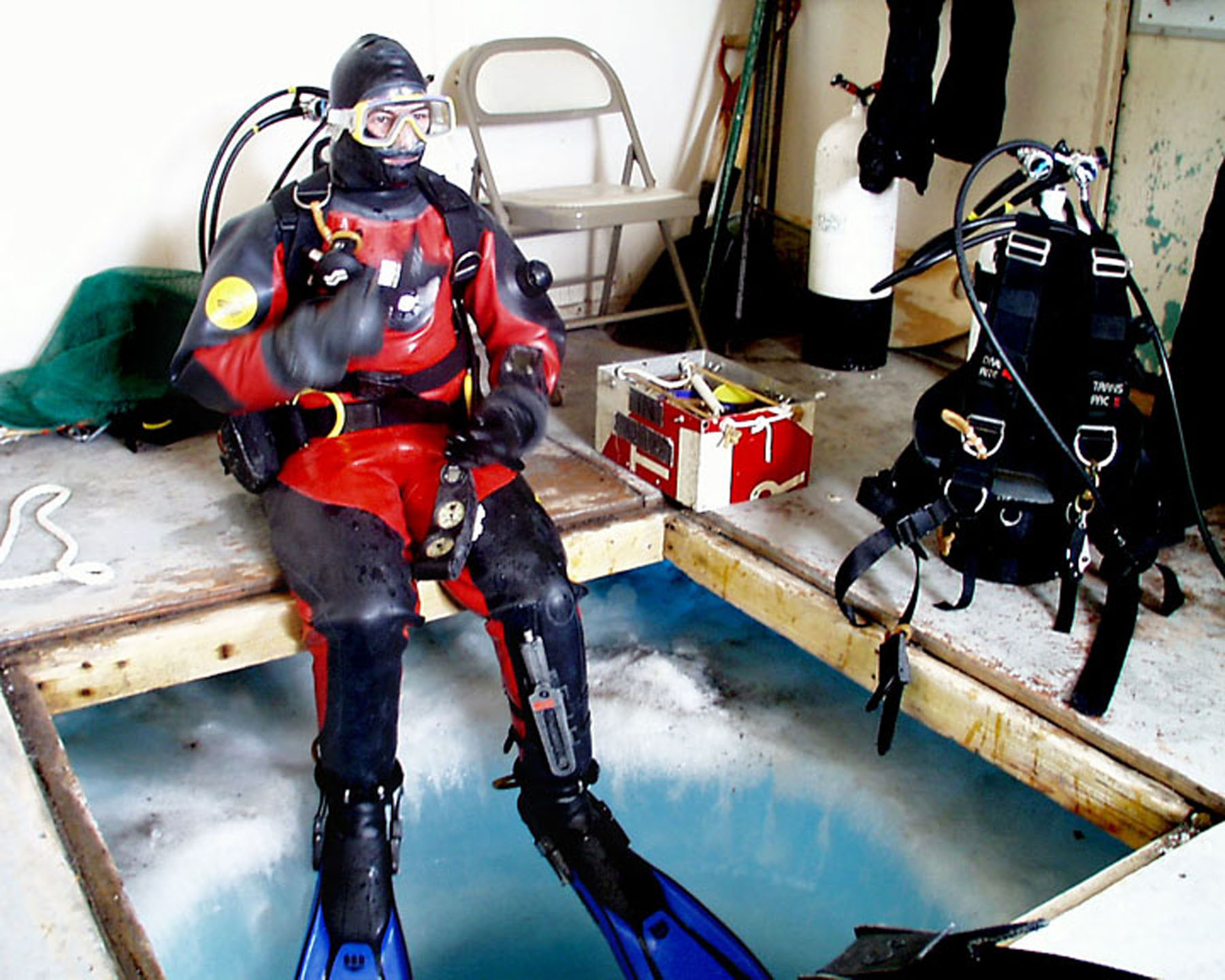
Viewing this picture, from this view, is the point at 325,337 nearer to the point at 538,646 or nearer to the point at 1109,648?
the point at 538,646

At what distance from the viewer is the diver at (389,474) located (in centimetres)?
213

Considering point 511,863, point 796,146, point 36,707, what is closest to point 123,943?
point 36,707

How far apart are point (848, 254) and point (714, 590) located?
4.72ft

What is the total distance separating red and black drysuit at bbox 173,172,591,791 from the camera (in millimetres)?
2158

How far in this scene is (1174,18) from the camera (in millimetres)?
3268

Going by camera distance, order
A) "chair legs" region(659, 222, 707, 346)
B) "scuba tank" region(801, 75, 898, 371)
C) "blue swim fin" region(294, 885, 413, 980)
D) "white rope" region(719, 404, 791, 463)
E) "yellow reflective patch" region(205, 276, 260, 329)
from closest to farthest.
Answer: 1. "blue swim fin" region(294, 885, 413, 980)
2. "yellow reflective patch" region(205, 276, 260, 329)
3. "white rope" region(719, 404, 791, 463)
4. "scuba tank" region(801, 75, 898, 371)
5. "chair legs" region(659, 222, 707, 346)

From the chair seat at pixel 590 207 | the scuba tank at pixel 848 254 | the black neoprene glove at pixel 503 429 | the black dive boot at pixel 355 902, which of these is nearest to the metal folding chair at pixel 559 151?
the chair seat at pixel 590 207

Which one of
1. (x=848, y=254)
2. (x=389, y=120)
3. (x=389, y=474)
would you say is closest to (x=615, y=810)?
(x=389, y=474)

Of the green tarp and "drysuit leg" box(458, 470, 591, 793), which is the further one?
the green tarp

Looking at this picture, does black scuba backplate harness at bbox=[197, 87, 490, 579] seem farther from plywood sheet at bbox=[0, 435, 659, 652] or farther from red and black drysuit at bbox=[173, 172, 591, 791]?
plywood sheet at bbox=[0, 435, 659, 652]

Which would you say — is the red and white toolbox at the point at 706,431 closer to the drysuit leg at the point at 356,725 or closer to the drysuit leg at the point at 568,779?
the drysuit leg at the point at 568,779

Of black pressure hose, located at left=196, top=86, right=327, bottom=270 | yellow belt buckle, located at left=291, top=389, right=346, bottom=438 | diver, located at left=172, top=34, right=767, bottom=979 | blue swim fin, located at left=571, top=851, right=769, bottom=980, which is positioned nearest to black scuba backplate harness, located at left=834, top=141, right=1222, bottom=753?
blue swim fin, located at left=571, top=851, right=769, bottom=980

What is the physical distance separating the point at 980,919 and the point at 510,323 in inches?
59.4

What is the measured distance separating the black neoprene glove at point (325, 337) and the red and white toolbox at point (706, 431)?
0.90m
